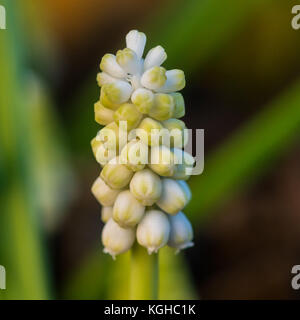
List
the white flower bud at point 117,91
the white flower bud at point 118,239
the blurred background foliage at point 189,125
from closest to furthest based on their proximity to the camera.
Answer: the white flower bud at point 117,91 < the white flower bud at point 118,239 < the blurred background foliage at point 189,125

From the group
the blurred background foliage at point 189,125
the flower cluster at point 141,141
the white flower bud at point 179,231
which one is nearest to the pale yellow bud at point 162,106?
the flower cluster at point 141,141

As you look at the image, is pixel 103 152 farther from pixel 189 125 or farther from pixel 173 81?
pixel 189 125

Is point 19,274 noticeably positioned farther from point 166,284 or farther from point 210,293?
point 210,293

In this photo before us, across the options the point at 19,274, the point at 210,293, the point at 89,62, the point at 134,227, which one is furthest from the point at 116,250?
the point at 89,62

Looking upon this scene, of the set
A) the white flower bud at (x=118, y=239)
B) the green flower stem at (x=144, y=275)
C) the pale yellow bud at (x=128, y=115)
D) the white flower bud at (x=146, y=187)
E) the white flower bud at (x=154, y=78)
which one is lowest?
the green flower stem at (x=144, y=275)

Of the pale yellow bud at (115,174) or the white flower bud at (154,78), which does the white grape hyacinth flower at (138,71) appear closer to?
the white flower bud at (154,78)

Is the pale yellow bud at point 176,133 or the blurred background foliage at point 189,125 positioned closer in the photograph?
the pale yellow bud at point 176,133

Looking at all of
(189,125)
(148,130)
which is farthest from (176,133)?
(189,125)

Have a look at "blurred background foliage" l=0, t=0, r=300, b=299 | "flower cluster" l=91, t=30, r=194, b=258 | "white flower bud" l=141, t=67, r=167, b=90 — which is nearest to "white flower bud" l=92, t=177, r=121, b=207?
"flower cluster" l=91, t=30, r=194, b=258
